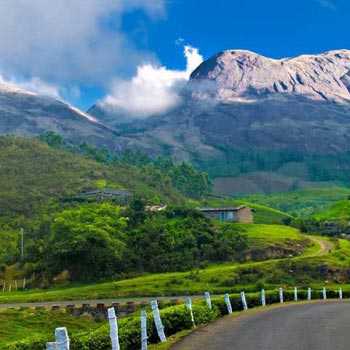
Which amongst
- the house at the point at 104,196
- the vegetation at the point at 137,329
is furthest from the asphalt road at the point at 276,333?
the house at the point at 104,196

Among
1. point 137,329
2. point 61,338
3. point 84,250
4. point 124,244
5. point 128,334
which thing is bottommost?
point 128,334

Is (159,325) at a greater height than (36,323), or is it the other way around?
(159,325)

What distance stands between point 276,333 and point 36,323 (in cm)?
2944

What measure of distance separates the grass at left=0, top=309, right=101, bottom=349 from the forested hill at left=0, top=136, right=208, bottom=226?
275 feet

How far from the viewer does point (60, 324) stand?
49.8 metres

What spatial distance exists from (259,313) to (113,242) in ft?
216

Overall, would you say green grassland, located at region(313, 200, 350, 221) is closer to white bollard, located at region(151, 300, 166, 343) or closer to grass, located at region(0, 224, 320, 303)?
grass, located at region(0, 224, 320, 303)

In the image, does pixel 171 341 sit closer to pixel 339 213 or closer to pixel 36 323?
pixel 36 323

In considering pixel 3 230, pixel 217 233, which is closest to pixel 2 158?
pixel 3 230

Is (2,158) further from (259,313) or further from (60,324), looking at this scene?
(259,313)

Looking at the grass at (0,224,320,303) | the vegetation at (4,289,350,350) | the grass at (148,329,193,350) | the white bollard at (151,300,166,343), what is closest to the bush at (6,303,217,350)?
the vegetation at (4,289,350,350)

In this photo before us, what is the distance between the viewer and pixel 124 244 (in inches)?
4053

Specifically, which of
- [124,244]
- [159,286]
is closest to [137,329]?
[159,286]

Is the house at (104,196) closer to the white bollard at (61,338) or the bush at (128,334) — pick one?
the bush at (128,334)
